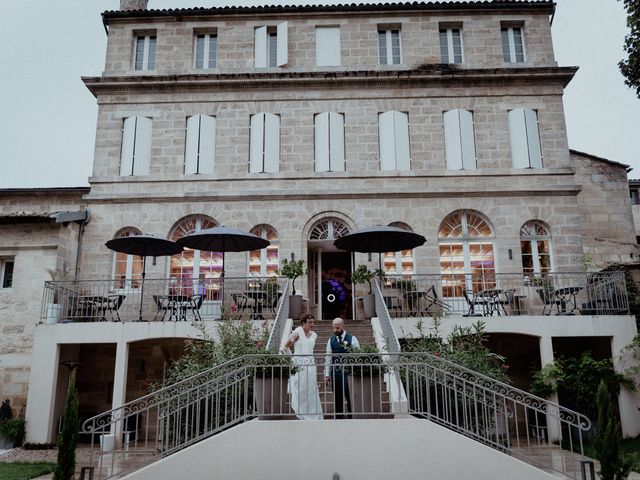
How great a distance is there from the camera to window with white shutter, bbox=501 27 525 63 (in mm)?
16750

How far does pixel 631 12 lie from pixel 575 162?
17.2 ft

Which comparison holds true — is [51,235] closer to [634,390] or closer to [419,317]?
[419,317]

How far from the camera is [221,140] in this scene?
16.1 metres

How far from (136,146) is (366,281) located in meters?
7.70

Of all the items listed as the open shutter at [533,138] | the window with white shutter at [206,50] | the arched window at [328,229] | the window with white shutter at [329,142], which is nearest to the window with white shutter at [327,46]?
the window with white shutter at [329,142]

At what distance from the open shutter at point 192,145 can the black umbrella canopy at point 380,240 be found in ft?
18.3

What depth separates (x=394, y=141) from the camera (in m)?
16.1

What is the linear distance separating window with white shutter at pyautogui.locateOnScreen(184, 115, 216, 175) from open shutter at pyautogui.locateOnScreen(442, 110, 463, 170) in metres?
6.66

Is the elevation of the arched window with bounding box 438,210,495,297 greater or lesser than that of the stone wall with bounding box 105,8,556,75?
lesser

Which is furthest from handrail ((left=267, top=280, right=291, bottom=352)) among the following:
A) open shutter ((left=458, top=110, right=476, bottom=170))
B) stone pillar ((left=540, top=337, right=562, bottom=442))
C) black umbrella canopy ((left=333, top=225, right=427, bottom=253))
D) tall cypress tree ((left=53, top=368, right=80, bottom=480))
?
open shutter ((left=458, top=110, right=476, bottom=170))

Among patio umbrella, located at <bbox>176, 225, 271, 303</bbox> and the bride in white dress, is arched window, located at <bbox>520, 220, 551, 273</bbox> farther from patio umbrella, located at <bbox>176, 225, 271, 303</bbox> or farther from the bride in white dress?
the bride in white dress

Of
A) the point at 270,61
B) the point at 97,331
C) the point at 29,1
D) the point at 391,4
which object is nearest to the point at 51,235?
the point at 97,331

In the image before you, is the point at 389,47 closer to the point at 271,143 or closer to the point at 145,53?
the point at 271,143

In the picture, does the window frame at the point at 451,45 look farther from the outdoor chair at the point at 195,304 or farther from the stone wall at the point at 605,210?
the outdoor chair at the point at 195,304
